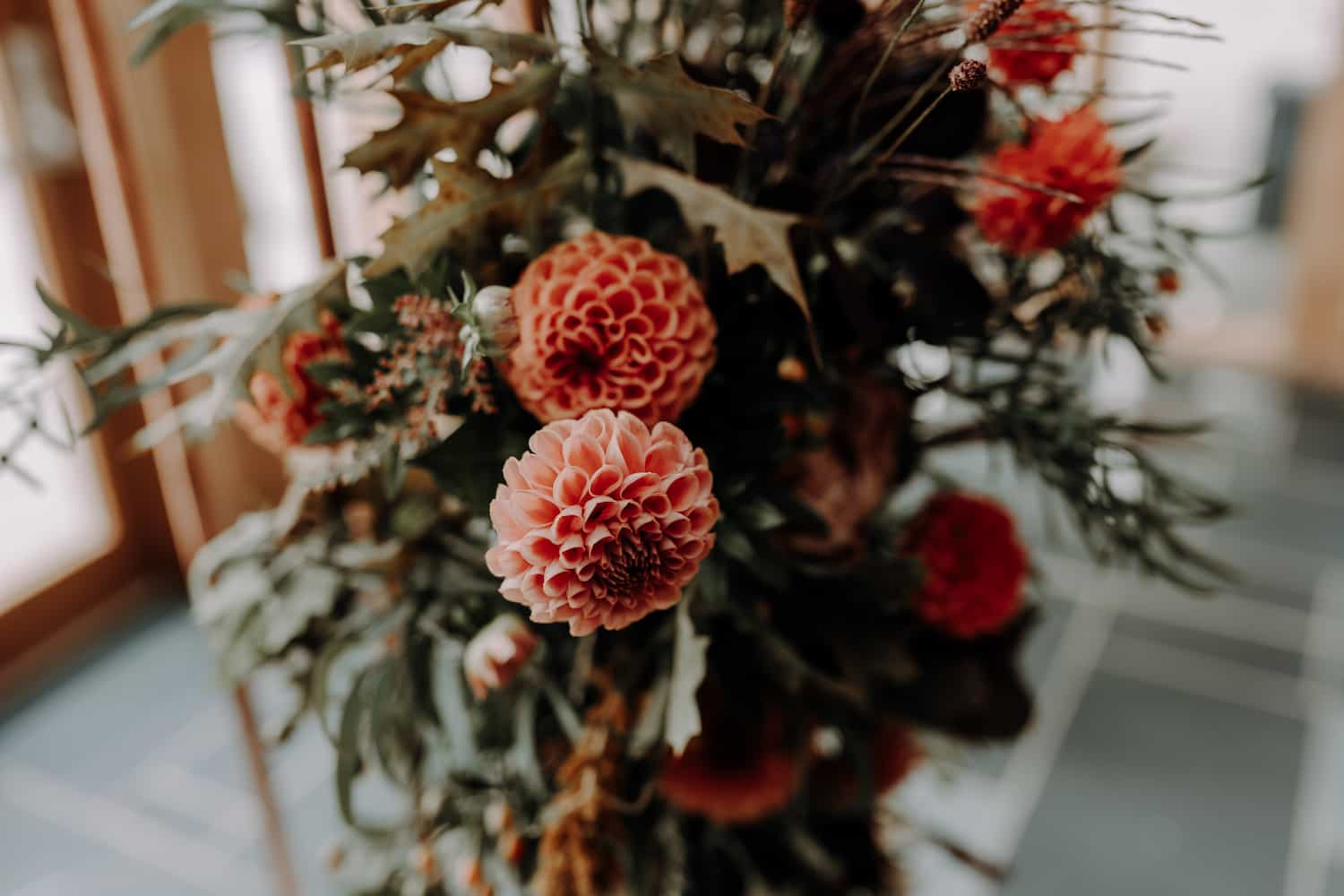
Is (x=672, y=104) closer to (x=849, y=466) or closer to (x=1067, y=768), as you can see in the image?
(x=849, y=466)

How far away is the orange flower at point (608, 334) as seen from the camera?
0.46m

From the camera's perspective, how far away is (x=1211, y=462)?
114 inches

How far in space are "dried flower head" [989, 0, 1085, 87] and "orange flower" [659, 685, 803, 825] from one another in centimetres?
40

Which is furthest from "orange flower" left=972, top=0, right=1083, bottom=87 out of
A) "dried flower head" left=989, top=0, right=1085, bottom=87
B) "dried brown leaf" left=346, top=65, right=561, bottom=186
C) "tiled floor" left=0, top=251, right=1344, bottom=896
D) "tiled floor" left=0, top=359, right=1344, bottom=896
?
"tiled floor" left=0, top=251, right=1344, bottom=896

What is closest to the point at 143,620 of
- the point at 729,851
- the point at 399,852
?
the point at 399,852

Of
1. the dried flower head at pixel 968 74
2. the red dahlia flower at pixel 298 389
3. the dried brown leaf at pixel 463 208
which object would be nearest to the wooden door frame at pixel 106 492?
the red dahlia flower at pixel 298 389

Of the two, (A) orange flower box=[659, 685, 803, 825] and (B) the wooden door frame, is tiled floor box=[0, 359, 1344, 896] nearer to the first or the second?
(B) the wooden door frame

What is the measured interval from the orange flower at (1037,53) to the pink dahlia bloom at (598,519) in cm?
28

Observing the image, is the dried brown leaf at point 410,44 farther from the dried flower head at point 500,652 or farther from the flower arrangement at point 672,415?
the dried flower head at point 500,652

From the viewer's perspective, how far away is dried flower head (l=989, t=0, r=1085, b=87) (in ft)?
1.63

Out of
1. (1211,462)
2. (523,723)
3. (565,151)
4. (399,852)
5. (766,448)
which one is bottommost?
(1211,462)

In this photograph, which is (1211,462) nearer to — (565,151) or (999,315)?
(999,315)

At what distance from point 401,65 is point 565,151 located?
0.36 ft

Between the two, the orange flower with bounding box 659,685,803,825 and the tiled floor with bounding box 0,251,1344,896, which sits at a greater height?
the orange flower with bounding box 659,685,803,825
